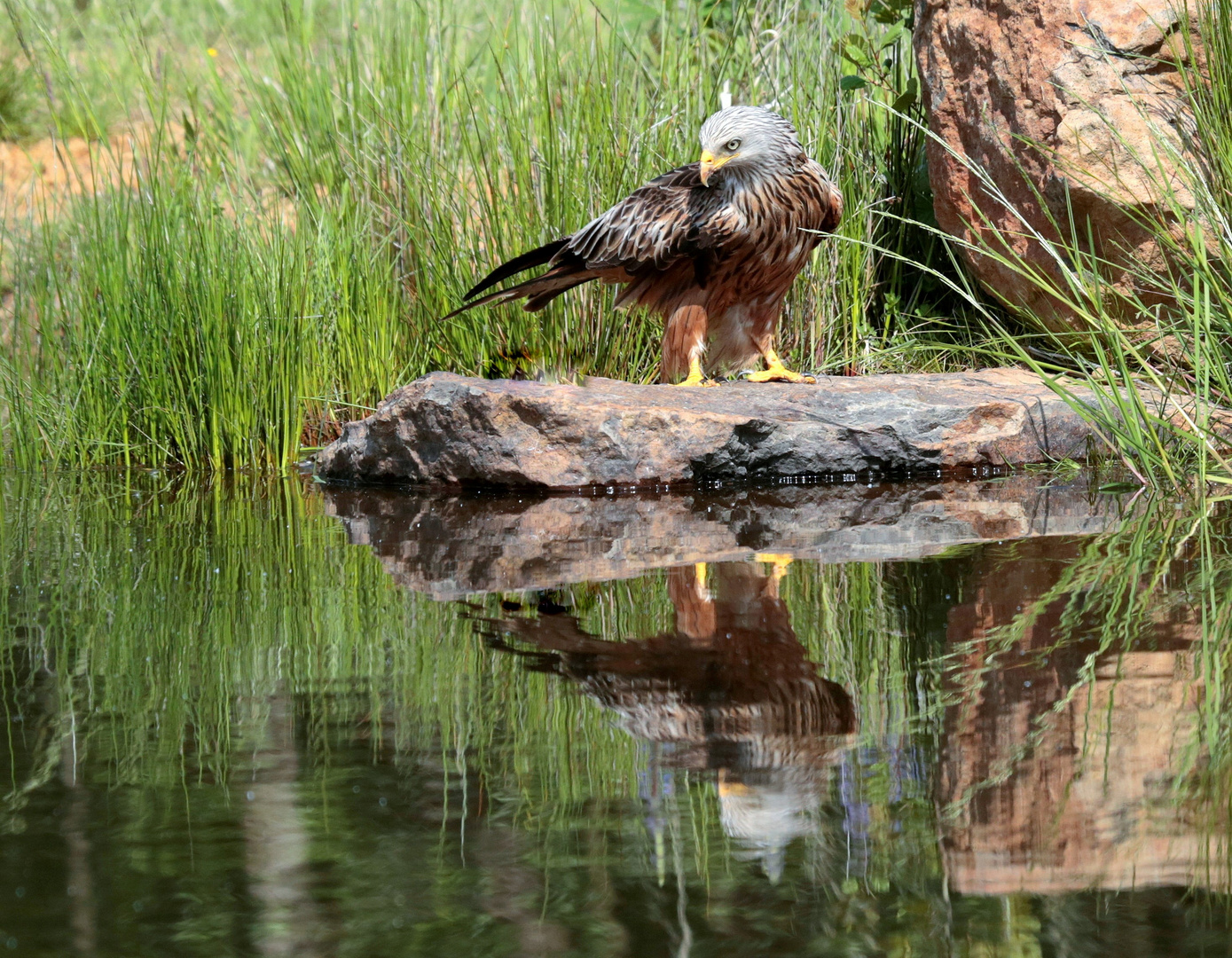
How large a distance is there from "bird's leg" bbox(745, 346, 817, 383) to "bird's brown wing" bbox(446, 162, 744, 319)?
457 millimetres

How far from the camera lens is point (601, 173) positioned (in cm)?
496

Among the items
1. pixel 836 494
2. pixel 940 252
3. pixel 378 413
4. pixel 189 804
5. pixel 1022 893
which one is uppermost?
pixel 940 252

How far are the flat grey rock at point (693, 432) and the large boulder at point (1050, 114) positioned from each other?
42cm

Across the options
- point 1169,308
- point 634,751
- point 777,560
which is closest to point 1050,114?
point 1169,308

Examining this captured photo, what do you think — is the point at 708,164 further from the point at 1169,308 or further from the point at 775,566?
the point at 775,566

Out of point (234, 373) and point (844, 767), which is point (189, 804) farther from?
point (234, 373)

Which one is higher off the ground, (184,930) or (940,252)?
(940,252)

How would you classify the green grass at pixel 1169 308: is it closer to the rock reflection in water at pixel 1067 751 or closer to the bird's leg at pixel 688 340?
the bird's leg at pixel 688 340

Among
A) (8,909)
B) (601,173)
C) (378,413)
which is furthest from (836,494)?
(8,909)

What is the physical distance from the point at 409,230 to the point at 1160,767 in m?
4.07

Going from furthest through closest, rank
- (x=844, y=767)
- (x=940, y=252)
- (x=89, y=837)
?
(x=940, y=252)
(x=844, y=767)
(x=89, y=837)

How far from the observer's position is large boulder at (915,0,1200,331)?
14.0ft

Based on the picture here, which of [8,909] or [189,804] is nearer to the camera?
[8,909]

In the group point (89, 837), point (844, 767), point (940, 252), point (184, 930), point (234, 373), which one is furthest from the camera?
point (940, 252)
